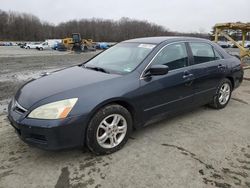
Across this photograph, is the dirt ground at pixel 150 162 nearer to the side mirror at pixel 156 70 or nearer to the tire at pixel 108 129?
the tire at pixel 108 129

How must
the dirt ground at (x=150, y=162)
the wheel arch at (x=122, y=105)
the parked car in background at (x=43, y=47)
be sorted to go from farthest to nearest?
the parked car in background at (x=43, y=47)
the wheel arch at (x=122, y=105)
the dirt ground at (x=150, y=162)

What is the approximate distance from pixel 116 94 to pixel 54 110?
799 mm

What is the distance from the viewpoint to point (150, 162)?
300 cm

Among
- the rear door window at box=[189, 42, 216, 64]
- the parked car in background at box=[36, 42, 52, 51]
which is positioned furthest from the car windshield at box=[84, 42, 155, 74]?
the parked car in background at box=[36, 42, 52, 51]

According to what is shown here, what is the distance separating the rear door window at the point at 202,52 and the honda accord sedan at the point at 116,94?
0.02m

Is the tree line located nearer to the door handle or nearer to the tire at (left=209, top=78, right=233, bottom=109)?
the tire at (left=209, top=78, right=233, bottom=109)

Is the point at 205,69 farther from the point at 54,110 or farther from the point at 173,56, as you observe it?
the point at 54,110

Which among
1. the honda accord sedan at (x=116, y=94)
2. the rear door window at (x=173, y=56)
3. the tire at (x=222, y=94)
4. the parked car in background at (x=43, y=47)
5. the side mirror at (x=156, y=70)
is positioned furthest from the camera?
the parked car in background at (x=43, y=47)

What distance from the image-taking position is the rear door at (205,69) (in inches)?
166

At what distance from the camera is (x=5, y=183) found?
2611mm

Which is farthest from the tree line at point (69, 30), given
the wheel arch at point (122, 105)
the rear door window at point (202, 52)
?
the wheel arch at point (122, 105)

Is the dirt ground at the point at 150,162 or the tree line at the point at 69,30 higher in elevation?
the tree line at the point at 69,30

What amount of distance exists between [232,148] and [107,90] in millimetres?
1953

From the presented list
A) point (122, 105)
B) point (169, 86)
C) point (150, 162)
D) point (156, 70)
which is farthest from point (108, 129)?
point (169, 86)
